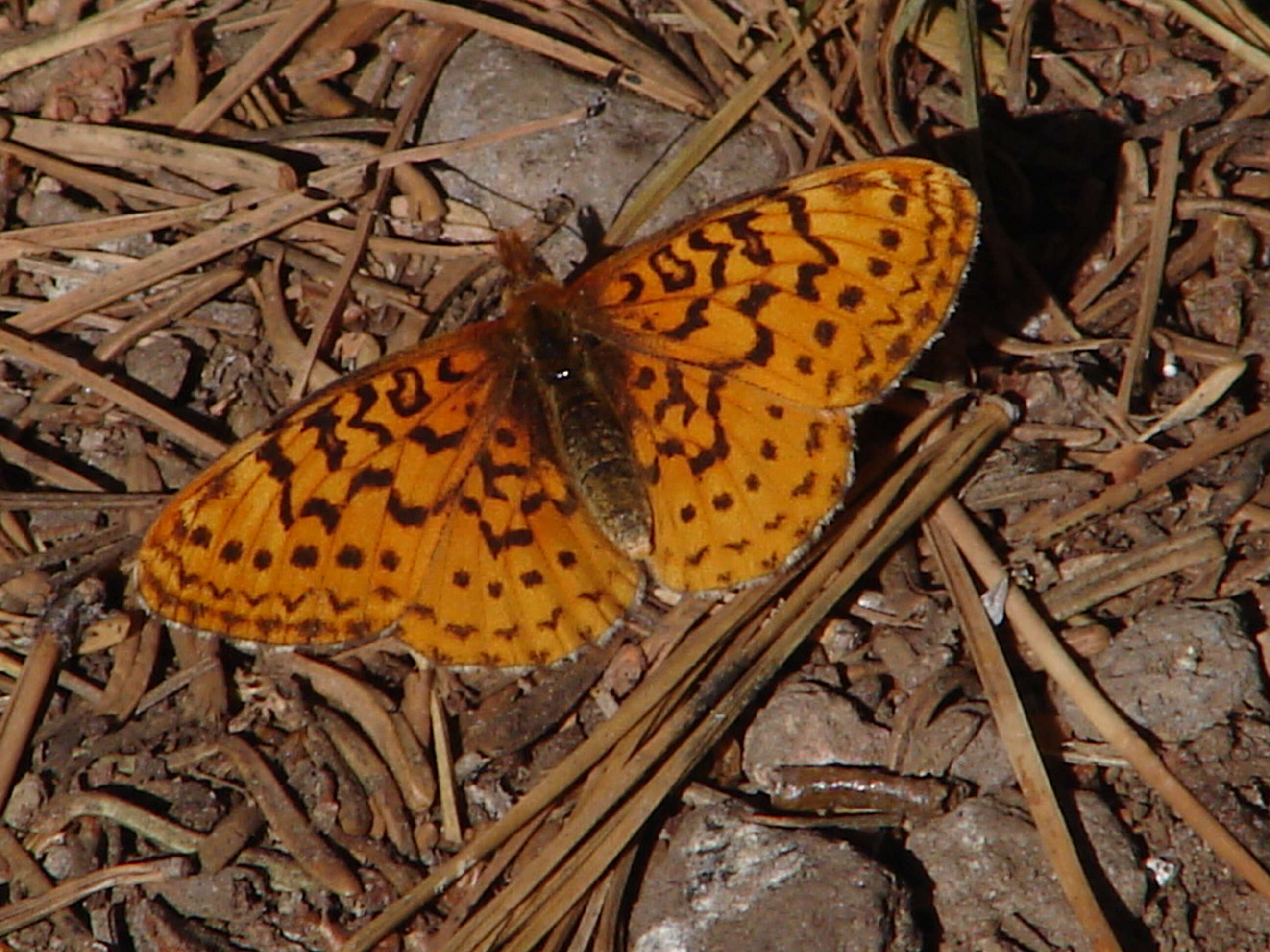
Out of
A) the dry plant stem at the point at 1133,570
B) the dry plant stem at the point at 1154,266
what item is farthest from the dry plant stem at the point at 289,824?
the dry plant stem at the point at 1154,266

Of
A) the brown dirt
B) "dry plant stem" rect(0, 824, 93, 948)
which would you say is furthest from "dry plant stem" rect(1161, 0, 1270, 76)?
"dry plant stem" rect(0, 824, 93, 948)

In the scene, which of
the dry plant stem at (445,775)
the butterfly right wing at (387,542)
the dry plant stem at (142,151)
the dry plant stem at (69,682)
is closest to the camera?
the butterfly right wing at (387,542)

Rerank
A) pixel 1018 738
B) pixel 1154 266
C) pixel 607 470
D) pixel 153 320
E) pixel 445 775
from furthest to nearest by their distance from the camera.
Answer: pixel 153 320
pixel 1154 266
pixel 445 775
pixel 607 470
pixel 1018 738

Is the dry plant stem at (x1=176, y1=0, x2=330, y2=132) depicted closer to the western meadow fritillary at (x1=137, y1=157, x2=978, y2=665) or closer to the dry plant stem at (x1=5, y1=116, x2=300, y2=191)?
the dry plant stem at (x1=5, y1=116, x2=300, y2=191)

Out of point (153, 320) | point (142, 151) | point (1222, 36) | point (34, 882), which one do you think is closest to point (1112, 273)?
point (1222, 36)

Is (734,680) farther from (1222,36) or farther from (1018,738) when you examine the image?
(1222,36)

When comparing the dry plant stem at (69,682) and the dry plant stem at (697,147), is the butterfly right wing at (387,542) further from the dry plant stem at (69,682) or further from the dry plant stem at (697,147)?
the dry plant stem at (697,147)

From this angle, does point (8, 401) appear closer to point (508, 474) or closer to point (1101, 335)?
point (508, 474)
